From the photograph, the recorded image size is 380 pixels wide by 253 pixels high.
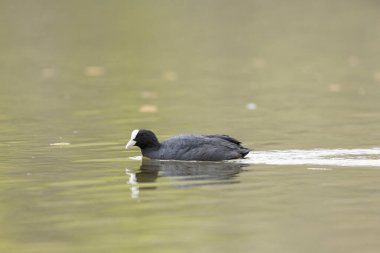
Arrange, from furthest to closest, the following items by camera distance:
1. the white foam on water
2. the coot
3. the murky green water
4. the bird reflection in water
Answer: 1. the coot
2. the white foam on water
3. the bird reflection in water
4. the murky green water

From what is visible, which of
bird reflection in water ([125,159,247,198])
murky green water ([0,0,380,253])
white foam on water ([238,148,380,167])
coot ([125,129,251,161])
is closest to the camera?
murky green water ([0,0,380,253])

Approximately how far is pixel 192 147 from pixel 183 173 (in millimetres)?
1211

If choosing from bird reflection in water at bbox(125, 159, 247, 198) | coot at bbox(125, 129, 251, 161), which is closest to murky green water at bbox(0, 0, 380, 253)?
bird reflection in water at bbox(125, 159, 247, 198)

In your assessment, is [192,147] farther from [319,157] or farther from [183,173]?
[319,157]

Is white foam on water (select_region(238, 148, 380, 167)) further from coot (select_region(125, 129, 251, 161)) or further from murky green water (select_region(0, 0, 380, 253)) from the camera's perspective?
coot (select_region(125, 129, 251, 161))

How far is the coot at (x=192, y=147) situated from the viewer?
15.5m

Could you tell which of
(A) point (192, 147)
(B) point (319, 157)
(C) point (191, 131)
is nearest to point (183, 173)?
(A) point (192, 147)

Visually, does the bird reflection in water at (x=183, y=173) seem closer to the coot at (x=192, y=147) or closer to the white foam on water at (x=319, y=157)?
the coot at (x=192, y=147)

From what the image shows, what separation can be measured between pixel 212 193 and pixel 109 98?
11872 millimetres

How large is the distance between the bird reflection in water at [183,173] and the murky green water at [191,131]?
3 centimetres

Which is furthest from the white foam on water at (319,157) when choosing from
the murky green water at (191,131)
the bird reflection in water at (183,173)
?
the bird reflection in water at (183,173)

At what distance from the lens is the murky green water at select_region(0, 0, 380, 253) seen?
10.7 metres

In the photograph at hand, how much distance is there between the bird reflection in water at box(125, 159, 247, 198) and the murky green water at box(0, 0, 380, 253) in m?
0.03

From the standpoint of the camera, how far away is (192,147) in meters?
15.7
